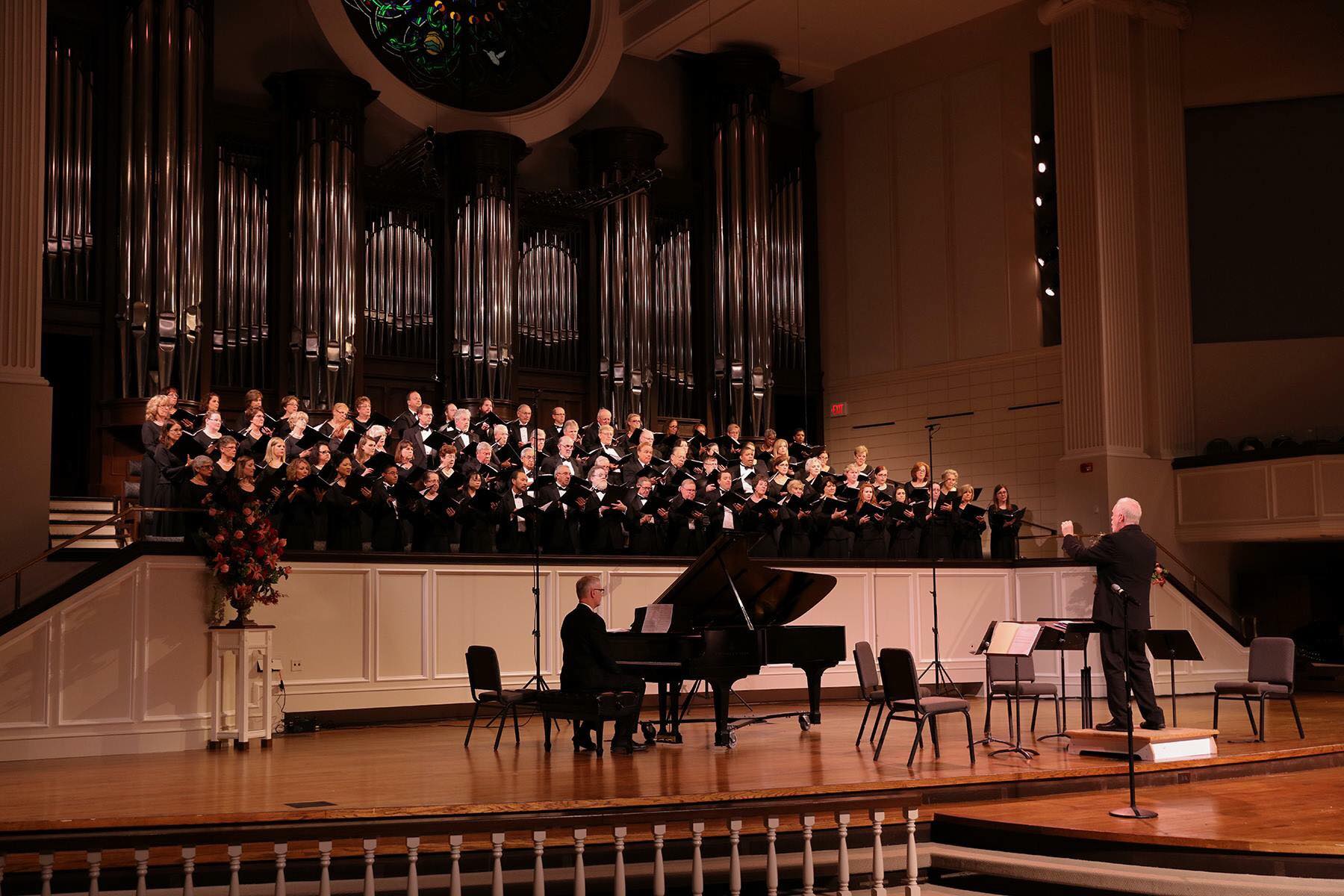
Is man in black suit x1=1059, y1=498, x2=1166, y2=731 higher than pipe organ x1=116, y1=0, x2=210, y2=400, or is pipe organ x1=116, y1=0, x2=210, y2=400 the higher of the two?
pipe organ x1=116, y1=0, x2=210, y2=400

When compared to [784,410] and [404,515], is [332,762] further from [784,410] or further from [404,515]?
[784,410]

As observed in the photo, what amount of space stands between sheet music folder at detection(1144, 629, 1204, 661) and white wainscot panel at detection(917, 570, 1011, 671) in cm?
333

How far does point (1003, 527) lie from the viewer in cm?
1147

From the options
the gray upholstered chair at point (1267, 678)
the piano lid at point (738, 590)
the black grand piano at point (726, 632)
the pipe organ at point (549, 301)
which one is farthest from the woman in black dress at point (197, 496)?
the gray upholstered chair at point (1267, 678)

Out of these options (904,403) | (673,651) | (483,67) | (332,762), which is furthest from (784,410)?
(332,762)

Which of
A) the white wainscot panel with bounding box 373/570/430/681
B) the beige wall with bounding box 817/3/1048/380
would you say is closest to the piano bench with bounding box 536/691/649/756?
the white wainscot panel with bounding box 373/570/430/681

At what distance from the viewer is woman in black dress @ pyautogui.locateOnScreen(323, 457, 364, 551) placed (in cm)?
851

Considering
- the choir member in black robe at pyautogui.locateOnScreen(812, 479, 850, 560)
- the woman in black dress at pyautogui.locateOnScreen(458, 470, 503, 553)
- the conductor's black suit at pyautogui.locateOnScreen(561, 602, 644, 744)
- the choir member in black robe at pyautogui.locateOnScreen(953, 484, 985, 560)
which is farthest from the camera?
the choir member in black robe at pyautogui.locateOnScreen(953, 484, 985, 560)

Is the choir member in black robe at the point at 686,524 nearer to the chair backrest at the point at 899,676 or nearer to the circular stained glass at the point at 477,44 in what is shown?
the chair backrest at the point at 899,676

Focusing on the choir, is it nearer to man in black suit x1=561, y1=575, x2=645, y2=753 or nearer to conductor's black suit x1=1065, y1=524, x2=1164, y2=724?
man in black suit x1=561, y1=575, x2=645, y2=753

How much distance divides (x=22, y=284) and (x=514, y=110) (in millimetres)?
6256

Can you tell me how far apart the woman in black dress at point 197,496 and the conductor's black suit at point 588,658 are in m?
2.33

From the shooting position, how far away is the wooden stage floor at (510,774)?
4.90m

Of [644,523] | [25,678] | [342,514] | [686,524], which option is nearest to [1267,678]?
[686,524]
